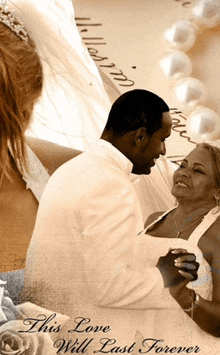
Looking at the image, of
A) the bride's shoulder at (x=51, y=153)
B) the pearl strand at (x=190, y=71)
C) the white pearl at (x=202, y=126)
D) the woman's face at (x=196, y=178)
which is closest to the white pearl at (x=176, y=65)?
the pearl strand at (x=190, y=71)

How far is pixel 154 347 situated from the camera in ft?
5.28

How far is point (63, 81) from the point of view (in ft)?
5.63

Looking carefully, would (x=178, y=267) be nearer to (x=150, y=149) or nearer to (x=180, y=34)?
(x=150, y=149)

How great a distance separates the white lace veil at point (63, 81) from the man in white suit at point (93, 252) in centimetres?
10

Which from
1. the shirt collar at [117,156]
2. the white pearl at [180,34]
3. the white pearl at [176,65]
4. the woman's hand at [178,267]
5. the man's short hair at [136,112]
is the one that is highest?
the white pearl at [180,34]

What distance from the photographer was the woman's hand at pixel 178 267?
1600 millimetres

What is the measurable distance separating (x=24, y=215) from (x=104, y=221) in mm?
220

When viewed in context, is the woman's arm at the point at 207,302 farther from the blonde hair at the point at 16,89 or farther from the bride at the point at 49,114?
the blonde hair at the point at 16,89

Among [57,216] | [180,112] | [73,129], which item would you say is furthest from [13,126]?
[180,112]

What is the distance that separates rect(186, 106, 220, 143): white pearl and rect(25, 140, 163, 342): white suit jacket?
10.7 inches

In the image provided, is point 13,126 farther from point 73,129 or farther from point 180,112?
point 180,112

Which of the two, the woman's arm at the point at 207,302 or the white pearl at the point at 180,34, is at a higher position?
the white pearl at the point at 180,34

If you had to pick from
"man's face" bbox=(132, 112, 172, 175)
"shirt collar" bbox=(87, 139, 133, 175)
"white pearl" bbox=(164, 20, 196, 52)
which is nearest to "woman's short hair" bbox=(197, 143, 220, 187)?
"man's face" bbox=(132, 112, 172, 175)

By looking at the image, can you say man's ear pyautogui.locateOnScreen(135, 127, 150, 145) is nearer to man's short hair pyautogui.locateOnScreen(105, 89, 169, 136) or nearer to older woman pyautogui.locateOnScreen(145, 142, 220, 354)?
man's short hair pyautogui.locateOnScreen(105, 89, 169, 136)
